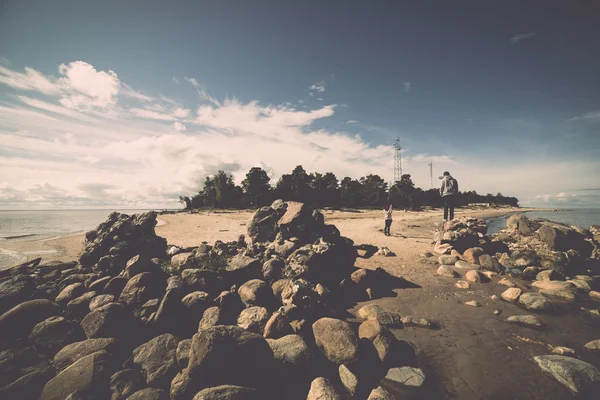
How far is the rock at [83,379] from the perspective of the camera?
4.26 m

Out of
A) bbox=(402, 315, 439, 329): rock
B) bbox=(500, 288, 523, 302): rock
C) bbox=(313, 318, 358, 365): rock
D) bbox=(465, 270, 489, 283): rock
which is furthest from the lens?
bbox=(465, 270, 489, 283): rock

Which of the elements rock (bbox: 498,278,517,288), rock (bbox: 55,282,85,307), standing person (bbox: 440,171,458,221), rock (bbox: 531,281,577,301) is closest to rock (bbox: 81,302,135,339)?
rock (bbox: 55,282,85,307)

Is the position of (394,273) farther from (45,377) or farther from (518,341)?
(45,377)

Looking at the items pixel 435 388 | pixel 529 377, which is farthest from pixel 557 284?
pixel 435 388

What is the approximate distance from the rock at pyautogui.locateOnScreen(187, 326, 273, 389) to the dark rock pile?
2 cm

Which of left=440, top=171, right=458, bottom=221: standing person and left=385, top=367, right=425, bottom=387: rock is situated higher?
left=440, top=171, right=458, bottom=221: standing person

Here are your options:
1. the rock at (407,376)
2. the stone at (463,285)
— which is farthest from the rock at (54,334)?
the stone at (463,285)

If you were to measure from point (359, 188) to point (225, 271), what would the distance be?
69.9 meters

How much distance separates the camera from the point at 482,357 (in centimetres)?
509

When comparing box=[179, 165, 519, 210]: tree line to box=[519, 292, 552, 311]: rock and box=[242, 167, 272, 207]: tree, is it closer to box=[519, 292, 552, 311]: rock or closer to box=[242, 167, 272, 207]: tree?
box=[242, 167, 272, 207]: tree

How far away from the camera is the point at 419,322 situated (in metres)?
6.38

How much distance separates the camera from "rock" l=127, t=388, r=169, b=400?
399 centimetres

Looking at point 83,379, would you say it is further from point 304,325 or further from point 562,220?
point 562,220

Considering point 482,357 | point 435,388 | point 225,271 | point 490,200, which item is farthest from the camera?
point 490,200
